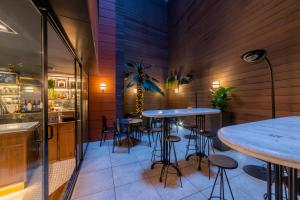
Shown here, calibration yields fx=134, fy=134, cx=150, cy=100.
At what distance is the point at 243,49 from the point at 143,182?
4.18 meters

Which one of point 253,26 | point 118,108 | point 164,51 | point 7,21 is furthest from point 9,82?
point 164,51

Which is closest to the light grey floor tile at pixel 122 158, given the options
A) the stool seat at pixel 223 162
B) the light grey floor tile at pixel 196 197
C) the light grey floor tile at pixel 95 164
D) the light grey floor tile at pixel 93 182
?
the light grey floor tile at pixel 95 164

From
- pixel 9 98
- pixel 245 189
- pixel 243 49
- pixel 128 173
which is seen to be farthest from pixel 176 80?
pixel 9 98

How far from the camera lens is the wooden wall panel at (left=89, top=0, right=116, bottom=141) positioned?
14.7 ft

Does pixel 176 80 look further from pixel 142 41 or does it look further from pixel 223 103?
pixel 223 103

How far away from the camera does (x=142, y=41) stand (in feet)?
23.3

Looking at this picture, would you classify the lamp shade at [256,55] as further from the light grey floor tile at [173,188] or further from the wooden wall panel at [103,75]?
the wooden wall panel at [103,75]

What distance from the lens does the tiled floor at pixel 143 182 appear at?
1.99 meters

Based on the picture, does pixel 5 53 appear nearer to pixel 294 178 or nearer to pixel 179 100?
pixel 294 178

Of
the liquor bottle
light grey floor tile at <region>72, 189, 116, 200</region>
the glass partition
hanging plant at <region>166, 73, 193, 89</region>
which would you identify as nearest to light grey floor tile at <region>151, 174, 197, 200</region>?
light grey floor tile at <region>72, 189, 116, 200</region>

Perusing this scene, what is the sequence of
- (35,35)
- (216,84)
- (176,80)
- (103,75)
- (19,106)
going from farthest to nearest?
(176,80), (103,75), (216,84), (19,106), (35,35)

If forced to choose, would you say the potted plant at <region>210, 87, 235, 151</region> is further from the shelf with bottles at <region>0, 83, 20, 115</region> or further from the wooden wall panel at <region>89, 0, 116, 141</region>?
the shelf with bottles at <region>0, 83, 20, 115</region>

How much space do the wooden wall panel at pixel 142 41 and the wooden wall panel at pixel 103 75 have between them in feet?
3.73

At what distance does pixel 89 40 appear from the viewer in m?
2.04
